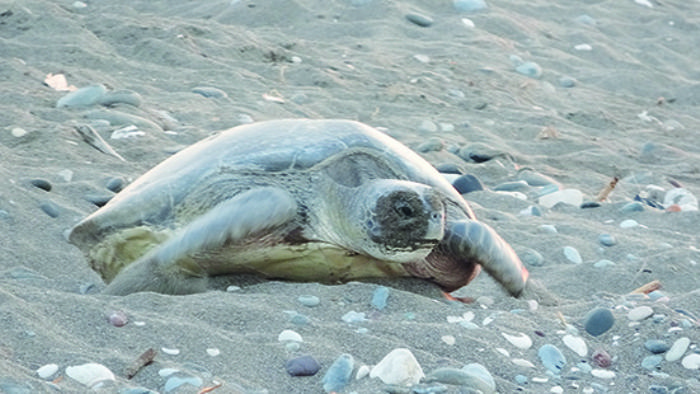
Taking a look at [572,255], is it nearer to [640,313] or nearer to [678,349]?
[640,313]

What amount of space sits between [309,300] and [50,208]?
1313mm

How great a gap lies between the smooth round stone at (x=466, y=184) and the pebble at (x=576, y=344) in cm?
189

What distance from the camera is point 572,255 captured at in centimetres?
372

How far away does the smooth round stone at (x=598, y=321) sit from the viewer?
8.91 feet

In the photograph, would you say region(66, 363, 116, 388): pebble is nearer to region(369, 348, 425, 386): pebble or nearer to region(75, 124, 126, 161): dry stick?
region(369, 348, 425, 386): pebble

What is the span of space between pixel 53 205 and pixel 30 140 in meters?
0.91

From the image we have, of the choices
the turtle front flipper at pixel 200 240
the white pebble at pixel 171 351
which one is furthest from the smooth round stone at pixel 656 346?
the white pebble at pixel 171 351

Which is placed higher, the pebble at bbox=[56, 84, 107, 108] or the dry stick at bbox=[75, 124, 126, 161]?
the dry stick at bbox=[75, 124, 126, 161]

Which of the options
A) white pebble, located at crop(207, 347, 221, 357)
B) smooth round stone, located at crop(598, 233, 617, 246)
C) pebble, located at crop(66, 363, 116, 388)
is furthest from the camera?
smooth round stone, located at crop(598, 233, 617, 246)

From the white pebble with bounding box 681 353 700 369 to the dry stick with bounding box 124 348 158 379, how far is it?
1.29 m

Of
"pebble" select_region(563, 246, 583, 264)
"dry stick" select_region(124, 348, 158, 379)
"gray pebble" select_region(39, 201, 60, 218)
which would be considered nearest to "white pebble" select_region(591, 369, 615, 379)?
"dry stick" select_region(124, 348, 158, 379)

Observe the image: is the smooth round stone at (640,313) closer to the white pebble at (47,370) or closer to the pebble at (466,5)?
the white pebble at (47,370)

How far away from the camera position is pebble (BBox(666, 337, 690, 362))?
8.26ft

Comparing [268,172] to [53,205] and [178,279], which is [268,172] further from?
[53,205]
